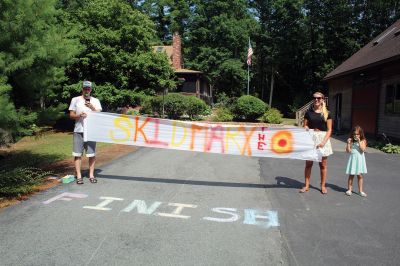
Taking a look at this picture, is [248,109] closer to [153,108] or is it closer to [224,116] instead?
[224,116]

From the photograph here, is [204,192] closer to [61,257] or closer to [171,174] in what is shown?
[171,174]

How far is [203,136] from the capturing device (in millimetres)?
7293

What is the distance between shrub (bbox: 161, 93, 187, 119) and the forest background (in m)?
5.20

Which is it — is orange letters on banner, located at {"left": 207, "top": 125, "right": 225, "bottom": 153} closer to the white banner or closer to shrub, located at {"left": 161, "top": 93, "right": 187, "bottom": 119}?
the white banner

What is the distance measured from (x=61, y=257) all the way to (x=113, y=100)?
1395cm

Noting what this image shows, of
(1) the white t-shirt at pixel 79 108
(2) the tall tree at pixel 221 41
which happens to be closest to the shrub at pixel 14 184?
(1) the white t-shirt at pixel 79 108

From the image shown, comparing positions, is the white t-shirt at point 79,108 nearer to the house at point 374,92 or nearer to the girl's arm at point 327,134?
the girl's arm at point 327,134

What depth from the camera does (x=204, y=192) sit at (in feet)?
22.1

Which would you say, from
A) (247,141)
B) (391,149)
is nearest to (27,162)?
(247,141)

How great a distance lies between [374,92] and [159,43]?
837 inches

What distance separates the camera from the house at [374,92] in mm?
15438

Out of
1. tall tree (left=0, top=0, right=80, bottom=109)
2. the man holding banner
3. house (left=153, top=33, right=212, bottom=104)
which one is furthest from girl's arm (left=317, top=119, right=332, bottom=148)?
house (left=153, top=33, right=212, bottom=104)

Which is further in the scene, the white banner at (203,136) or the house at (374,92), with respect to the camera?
the house at (374,92)

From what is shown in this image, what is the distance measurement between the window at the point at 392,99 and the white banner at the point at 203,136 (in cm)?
1051
